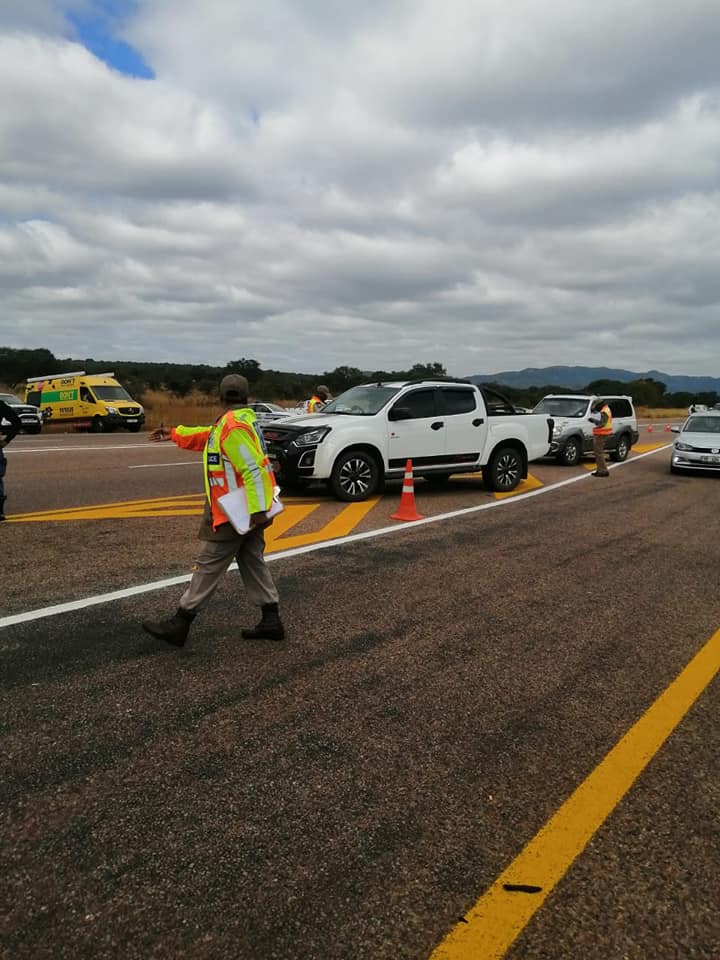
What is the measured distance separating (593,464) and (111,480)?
38.0 ft

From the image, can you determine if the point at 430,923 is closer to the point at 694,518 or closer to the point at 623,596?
the point at 623,596

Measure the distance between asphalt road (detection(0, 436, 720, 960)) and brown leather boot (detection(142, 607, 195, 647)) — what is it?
0.41 ft

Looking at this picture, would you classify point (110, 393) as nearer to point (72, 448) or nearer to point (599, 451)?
point (72, 448)

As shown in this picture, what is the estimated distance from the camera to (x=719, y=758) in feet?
10.4

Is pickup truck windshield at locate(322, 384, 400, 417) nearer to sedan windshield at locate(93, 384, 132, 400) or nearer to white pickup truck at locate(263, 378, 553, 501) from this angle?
white pickup truck at locate(263, 378, 553, 501)

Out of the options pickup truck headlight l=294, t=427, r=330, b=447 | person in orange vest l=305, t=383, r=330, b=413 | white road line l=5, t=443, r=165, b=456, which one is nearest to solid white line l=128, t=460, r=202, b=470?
person in orange vest l=305, t=383, r=330, b=413

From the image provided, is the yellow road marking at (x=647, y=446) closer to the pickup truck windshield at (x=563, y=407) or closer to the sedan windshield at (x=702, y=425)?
the pickup truck windshield at (x=563, y=407)

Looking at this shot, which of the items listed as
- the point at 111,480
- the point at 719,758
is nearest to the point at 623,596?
the point at 719,758

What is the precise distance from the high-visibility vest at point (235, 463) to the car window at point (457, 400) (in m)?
7.18

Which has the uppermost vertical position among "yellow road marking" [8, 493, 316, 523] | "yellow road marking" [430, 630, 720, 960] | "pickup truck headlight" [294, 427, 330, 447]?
"pickup truck headlight" [294, 427, 330, 447]

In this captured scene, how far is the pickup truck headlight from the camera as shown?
33.0ft

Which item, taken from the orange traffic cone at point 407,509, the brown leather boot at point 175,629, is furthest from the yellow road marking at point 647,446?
the brown leather boot at point 175,629

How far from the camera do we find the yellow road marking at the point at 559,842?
6.91ft

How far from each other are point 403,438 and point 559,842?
27.3ft
